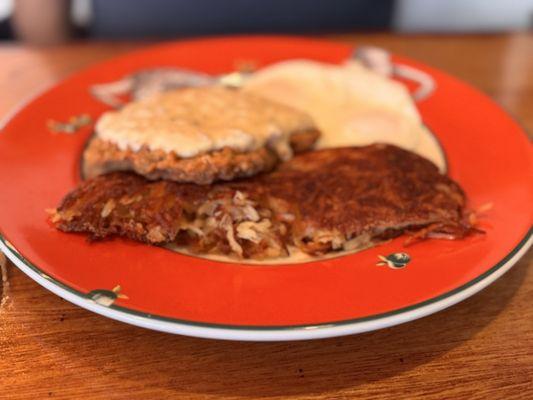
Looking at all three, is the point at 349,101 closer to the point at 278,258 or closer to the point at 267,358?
the point at 278,258

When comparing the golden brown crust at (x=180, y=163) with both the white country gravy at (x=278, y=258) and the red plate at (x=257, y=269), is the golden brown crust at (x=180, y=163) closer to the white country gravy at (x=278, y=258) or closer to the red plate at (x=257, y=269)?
the red plate at (x=257, y=269)

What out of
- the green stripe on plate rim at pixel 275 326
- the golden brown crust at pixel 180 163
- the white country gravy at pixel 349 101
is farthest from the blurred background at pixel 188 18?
the green stripe on plate rim at pixel 275 326

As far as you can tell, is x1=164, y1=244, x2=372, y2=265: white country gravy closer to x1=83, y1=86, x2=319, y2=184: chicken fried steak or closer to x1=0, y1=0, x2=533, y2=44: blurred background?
x1=83, y1=86, x2=319, y2=184: chicken fried steak

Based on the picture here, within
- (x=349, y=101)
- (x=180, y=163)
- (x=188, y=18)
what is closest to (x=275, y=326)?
(x=180, y=163)

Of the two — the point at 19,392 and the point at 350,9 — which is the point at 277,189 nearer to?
the point at 19,392

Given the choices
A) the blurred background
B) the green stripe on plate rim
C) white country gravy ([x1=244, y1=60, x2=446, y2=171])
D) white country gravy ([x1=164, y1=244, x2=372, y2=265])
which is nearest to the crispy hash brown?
white country gravy ([x1=164, y1=244, x2=372, y2=265])

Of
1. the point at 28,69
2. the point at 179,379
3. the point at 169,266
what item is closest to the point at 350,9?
the point at 28,69
